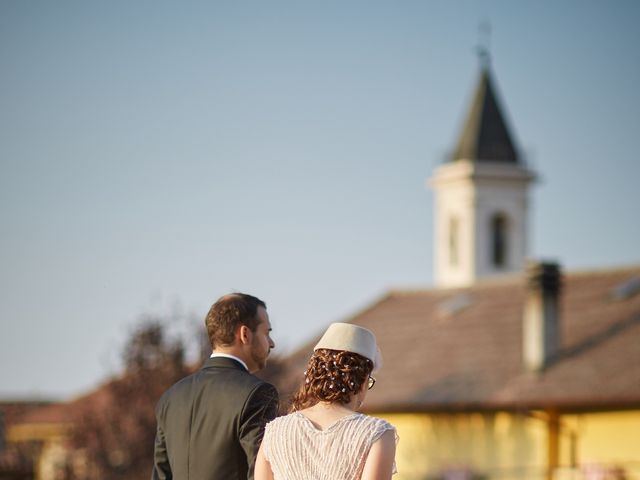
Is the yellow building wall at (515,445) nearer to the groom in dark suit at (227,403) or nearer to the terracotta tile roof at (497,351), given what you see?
the terracotta tile roof at (497,351)

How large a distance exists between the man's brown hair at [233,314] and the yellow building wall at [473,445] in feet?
95.1

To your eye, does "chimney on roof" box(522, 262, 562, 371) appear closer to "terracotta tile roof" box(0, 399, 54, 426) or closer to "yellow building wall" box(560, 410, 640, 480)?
"yellow building wall" box(560, 410, 640, 480)

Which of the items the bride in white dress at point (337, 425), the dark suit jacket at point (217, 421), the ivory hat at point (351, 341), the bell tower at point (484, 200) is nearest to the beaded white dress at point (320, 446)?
the bride in white dress at point (337, 425)

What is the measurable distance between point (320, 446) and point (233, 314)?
1.10 meters

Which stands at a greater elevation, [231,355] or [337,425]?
[231,355]

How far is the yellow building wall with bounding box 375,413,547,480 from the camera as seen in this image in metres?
35.7

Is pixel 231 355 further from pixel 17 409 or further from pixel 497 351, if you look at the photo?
pixel 17 409

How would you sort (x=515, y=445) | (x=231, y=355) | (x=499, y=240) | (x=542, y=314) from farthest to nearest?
(x=499, y=240)
(x=542, y=314)
(x=515, y=445)
(x=231, y=355)

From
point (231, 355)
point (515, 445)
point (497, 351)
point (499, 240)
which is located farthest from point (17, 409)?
point (231, 355)

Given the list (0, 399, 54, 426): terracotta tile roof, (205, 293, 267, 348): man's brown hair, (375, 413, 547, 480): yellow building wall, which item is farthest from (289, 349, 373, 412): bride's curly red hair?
(0, 399, 54, 426): terracotta tile roof

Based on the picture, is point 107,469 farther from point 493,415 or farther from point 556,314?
point 556,314

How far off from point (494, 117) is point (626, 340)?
4097 cm

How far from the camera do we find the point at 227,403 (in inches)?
250

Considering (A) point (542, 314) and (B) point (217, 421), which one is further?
(A) point (542, 314)
